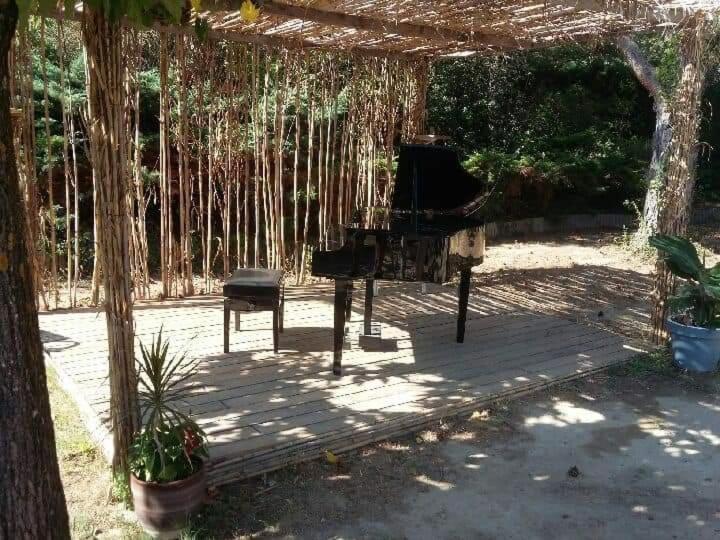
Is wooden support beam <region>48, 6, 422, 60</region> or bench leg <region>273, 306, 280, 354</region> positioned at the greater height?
wooden support beam <region>48, 6, 422, 60</region>

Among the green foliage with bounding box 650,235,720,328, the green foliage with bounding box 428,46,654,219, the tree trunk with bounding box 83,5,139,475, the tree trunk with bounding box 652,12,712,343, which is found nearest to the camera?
the tree trunk with bounding box 83,5,139,475

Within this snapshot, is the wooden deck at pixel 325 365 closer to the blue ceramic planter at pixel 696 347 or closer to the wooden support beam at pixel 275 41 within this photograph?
the blue ceramic planter at pixel 696 347

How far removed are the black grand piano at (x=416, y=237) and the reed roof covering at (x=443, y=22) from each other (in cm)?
108

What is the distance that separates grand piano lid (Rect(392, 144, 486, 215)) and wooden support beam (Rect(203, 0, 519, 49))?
1.13m

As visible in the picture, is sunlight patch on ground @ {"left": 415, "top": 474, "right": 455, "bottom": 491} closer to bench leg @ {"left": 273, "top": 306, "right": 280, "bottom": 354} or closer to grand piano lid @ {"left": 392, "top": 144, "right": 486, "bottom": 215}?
bench leg @ {"left": 273, "top": 306, "right": 280, "bottom": 354}

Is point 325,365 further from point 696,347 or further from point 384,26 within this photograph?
point 384,26

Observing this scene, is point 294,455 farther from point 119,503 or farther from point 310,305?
point 310,305

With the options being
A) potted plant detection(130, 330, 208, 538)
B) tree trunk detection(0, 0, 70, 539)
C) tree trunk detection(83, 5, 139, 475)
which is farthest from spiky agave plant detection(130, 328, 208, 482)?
tree trunk detection(0, 0, 70, 539)

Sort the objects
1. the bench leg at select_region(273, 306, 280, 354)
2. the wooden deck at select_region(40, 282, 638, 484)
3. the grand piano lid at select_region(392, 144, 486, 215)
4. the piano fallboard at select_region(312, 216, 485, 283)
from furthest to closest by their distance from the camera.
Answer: the grand piano lid at select_region(392, 144, 486, 215), the bench leg at select_region(273, 306, 280, 354), the piano fallboard at select_region(312, 216, 485, 283), the wooden deck at select_region(40, 282, 638, 484)

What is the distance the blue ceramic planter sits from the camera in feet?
16.2

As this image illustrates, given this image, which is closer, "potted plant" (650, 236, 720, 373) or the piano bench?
the piano bench

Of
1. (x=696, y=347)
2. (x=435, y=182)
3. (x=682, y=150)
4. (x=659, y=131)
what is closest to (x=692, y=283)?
(x=696, y=347)

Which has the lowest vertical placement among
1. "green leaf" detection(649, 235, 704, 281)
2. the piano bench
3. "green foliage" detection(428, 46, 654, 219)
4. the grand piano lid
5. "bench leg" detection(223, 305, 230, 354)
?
"bench leg" detection(223, 305, 230, 354)

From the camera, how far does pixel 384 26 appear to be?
5.66 m
